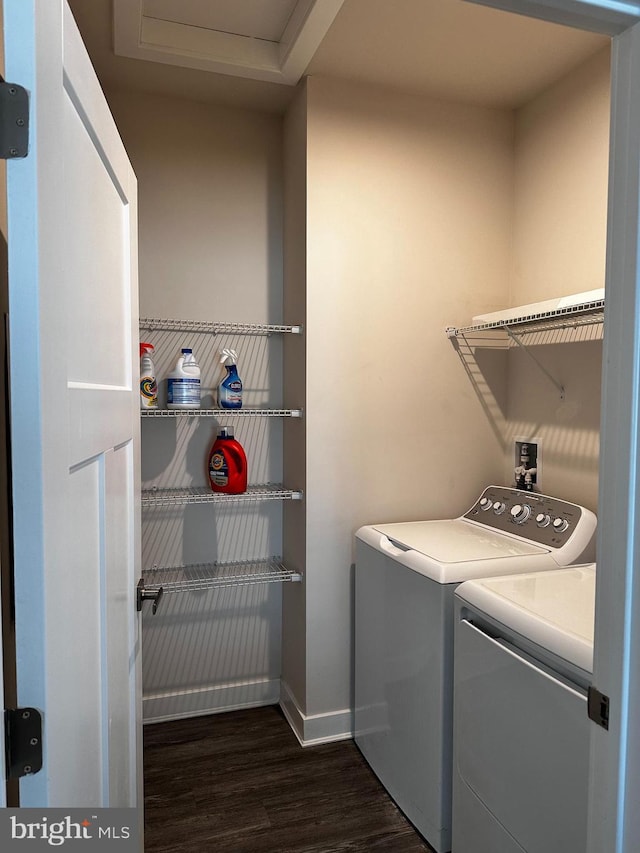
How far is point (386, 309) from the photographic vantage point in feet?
7.37

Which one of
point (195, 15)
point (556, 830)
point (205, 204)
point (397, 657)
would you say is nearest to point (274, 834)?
point (397, 657)

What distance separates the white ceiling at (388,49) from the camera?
5.79 feet

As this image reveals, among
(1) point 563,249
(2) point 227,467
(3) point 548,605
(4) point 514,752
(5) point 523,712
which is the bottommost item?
(4) point 514,752

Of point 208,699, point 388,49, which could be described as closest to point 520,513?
point 208,699

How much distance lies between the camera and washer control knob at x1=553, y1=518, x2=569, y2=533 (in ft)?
6.18

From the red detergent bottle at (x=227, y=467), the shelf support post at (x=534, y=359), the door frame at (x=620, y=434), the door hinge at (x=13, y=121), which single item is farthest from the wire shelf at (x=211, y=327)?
the door hinge at (x=13, y=121)

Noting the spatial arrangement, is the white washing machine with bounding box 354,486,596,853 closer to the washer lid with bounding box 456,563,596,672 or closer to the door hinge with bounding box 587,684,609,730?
the washer lid with bounding box 456,563,596,672

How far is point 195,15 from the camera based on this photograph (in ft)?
6.18

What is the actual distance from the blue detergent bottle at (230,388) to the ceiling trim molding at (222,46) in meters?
1.01

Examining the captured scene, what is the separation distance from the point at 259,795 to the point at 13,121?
2045mm

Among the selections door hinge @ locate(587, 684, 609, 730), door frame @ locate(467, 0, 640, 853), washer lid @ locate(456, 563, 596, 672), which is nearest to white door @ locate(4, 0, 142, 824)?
door frame @ locate(467, 0, 640, 853)

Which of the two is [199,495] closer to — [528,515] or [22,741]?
[528,515]

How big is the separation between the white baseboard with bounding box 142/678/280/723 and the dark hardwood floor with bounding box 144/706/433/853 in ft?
0.16

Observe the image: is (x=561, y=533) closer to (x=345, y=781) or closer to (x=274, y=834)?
(x=345, y=781)
